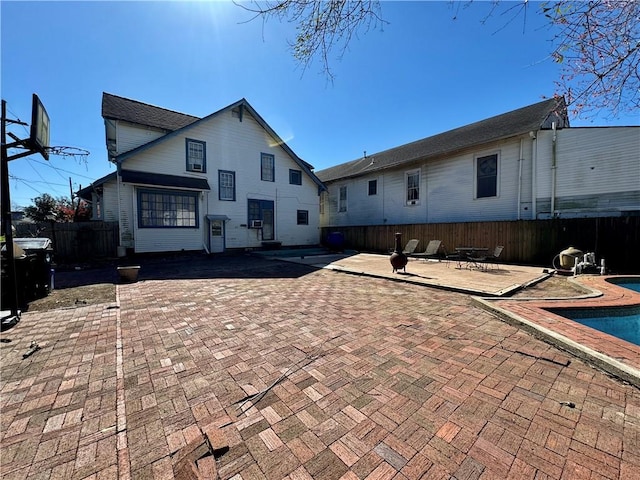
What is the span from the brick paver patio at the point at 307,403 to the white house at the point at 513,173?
790 centimetres

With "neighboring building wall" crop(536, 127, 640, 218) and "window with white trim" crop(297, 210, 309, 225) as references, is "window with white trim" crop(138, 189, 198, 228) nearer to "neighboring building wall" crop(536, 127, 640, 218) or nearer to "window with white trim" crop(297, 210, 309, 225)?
"window with white trim" crop(297, 210, 309, 225)

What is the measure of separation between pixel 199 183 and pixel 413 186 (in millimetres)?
12510

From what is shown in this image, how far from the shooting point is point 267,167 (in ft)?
56.9

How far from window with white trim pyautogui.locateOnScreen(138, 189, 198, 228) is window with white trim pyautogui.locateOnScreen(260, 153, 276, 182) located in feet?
14.8

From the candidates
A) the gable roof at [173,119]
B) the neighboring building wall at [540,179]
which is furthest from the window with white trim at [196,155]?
the neighboring building wall at [540,179]

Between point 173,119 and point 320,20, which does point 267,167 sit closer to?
point 173,119

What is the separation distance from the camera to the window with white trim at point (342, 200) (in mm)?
21141

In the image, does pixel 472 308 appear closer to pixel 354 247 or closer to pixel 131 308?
pixel 131 308

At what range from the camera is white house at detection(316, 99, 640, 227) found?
10.3 m

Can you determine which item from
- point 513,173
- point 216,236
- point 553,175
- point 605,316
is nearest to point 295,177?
point 216,236

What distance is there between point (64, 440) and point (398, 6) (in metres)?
5.58

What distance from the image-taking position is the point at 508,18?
2.80m

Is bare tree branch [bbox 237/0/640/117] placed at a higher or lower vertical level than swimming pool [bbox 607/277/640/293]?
higher

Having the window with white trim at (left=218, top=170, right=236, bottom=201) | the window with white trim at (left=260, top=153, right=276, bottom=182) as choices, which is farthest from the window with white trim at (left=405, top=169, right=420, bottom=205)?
the window with white trim at (left=218, top=170, right=236, bottom=201)
